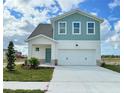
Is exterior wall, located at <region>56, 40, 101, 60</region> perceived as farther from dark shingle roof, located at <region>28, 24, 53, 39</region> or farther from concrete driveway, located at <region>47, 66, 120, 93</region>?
concrete driveway, located at <region>47, 66, 120, 93</region>

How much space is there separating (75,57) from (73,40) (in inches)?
58.9

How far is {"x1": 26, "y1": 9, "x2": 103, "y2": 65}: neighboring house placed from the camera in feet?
73.2

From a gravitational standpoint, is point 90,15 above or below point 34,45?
above

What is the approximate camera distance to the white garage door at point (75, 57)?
2228 cm

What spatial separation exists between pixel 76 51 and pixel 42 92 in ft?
50.4

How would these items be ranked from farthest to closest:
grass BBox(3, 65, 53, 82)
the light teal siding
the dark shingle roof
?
1. the dark shingle roof
2. the light teal siding
3. grass BBox(3, 65, 53, 82)

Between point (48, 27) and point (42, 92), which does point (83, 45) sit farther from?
point (42, 92)

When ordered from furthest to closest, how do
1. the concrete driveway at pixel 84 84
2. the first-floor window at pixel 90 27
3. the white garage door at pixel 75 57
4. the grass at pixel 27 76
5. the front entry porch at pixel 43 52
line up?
1. the front entry porch at pixel 43 52
2. the first-floor window at pixel 90 27
3. the white garage door at pixel 75 57
4. the grass at pixel 27 76
5. the concrete driveway at pixel 84 84

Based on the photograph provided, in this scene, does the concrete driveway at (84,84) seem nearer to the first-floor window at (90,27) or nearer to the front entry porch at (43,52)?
the first-floor window at (90,27)

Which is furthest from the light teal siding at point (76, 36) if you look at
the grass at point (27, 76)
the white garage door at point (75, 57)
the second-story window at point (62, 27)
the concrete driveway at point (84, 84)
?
the concrete driveway at point (84, 84)

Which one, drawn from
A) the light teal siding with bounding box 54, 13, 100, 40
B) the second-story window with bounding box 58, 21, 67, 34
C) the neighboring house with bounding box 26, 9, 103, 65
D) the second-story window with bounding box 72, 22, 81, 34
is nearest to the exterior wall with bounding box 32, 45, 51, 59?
the neighboring house with bounding box 26, 9, 103, 65

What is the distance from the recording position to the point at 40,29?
26.0 m

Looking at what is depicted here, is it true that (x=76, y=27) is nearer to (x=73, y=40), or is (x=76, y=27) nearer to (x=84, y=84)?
(x=73, y=40)
